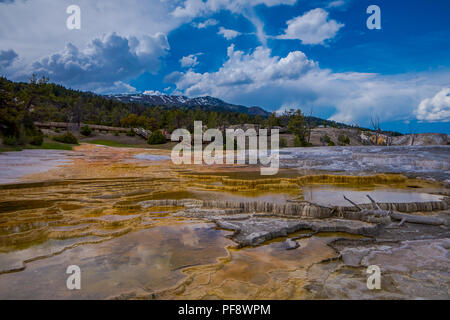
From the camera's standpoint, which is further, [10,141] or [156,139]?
[156,139]

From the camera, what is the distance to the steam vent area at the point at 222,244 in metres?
3.03

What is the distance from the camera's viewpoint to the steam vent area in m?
3.03

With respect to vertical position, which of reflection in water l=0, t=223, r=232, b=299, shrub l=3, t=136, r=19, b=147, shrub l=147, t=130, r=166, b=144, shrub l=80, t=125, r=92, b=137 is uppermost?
shrub l=80, t=125, r=92, b=137

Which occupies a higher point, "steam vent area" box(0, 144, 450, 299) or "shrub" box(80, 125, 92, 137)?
"shrub" box(80, 125, 92, 137)

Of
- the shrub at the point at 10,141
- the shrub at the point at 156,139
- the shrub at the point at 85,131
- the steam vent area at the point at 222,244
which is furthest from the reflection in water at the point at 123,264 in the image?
the shrub at the point at 85,131

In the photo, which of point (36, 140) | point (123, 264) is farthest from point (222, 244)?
point (36, 140)

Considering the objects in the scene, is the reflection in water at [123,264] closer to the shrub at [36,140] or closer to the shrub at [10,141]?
the shrub at [10,141]

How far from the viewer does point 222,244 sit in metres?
4.40

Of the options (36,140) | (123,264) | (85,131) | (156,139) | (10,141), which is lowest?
(123,264)

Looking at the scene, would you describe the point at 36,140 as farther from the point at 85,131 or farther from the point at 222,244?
the point at 222,244

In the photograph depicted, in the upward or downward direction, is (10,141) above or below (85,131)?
below

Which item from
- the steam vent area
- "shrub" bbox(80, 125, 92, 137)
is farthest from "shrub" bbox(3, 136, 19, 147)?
"shrub" bbox(80, 125, 92, 137)

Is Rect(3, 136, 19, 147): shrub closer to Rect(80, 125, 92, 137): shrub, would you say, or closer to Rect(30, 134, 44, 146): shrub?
Rect(30, 134, 44, 146): shrub
